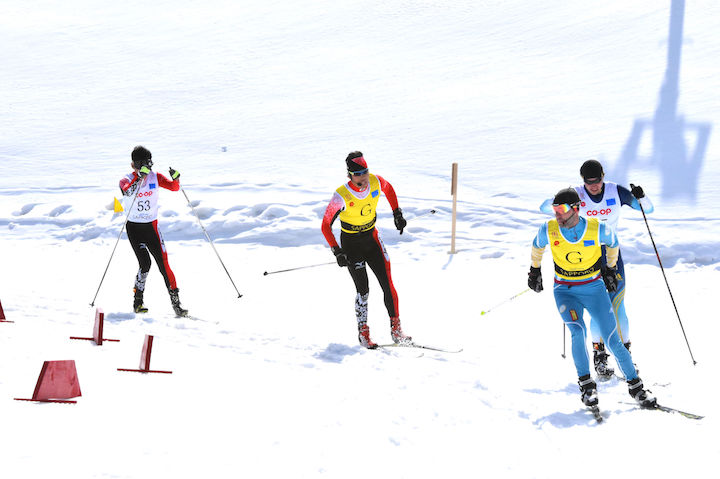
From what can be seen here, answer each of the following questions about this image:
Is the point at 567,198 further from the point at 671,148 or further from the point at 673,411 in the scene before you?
the point at 671,148

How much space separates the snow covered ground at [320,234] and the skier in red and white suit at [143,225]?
349mm

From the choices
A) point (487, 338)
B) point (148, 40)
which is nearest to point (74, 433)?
point (487, 338)

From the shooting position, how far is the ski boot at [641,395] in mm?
5035

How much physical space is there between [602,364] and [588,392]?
109 cm

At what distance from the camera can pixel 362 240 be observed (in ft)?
23.6

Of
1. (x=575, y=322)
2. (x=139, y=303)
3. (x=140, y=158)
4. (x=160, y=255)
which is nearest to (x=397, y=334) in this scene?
(x=575, y=322)

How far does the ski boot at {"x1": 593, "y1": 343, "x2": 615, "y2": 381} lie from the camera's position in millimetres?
6047

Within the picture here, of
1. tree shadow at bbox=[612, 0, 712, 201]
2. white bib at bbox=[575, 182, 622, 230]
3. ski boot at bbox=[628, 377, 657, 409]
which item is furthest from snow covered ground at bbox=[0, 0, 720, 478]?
white bib at bbox=[575, 182, 622, 230]

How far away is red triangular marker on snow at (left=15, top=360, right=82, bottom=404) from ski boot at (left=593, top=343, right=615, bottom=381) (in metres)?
3.91

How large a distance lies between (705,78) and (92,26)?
2251 cm

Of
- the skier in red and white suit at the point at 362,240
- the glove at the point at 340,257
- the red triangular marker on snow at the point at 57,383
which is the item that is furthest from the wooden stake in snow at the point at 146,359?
the skier in red and white suit at the point at 362,240

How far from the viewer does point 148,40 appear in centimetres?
2742

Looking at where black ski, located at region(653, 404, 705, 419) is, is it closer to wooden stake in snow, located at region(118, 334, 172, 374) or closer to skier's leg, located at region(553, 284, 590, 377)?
skier's leg, located at region(553, 284, 590, 377)

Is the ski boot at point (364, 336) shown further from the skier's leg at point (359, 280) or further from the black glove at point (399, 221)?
the black glove at point (399, 221)
